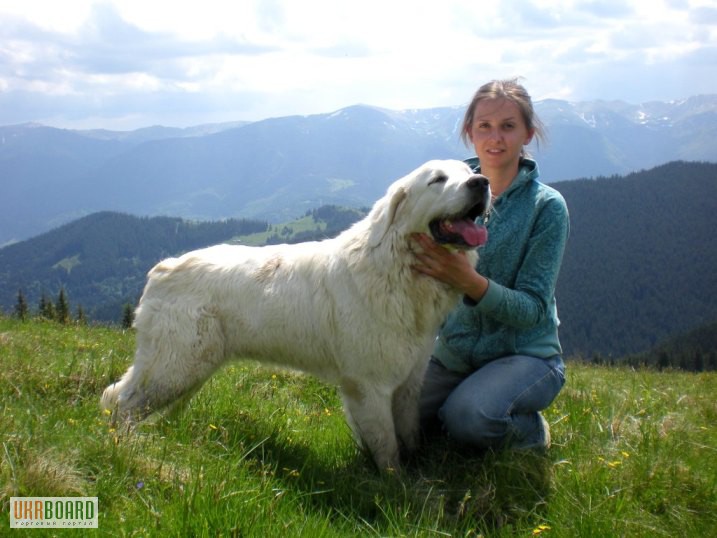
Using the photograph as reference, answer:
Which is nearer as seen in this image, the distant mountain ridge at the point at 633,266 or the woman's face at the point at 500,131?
the woman's face at the point at 500,131

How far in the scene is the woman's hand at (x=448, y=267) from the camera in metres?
4.47

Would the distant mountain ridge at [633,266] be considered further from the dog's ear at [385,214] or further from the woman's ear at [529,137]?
the dog's ear at [385,214]

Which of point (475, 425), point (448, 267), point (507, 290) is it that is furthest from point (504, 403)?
point (448, 267)

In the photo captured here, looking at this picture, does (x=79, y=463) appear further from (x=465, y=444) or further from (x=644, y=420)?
(x=644, y=420)

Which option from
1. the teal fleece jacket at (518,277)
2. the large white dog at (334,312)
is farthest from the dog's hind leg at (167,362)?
the teal fleece jacket at (518,277)

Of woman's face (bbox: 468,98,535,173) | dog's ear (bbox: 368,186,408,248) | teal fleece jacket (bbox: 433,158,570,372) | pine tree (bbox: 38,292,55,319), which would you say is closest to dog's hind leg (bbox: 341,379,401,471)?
teal fleece jacket (bbox: 433,158,570,372)

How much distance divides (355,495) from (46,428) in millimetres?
1968

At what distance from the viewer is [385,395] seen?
4.62 meters

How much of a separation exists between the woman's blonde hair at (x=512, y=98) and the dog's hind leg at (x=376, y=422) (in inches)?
91.3

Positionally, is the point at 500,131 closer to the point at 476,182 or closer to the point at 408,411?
the point at 476,182

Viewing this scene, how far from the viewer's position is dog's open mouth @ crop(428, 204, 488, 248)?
4.32m

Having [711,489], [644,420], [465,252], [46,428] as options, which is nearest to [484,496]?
[711,489]

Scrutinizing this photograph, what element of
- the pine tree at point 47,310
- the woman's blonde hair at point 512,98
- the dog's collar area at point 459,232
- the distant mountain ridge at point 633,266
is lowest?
the distant mountain ridge at point 633,266

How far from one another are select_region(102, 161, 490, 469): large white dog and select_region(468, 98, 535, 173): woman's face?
0.52 metres
